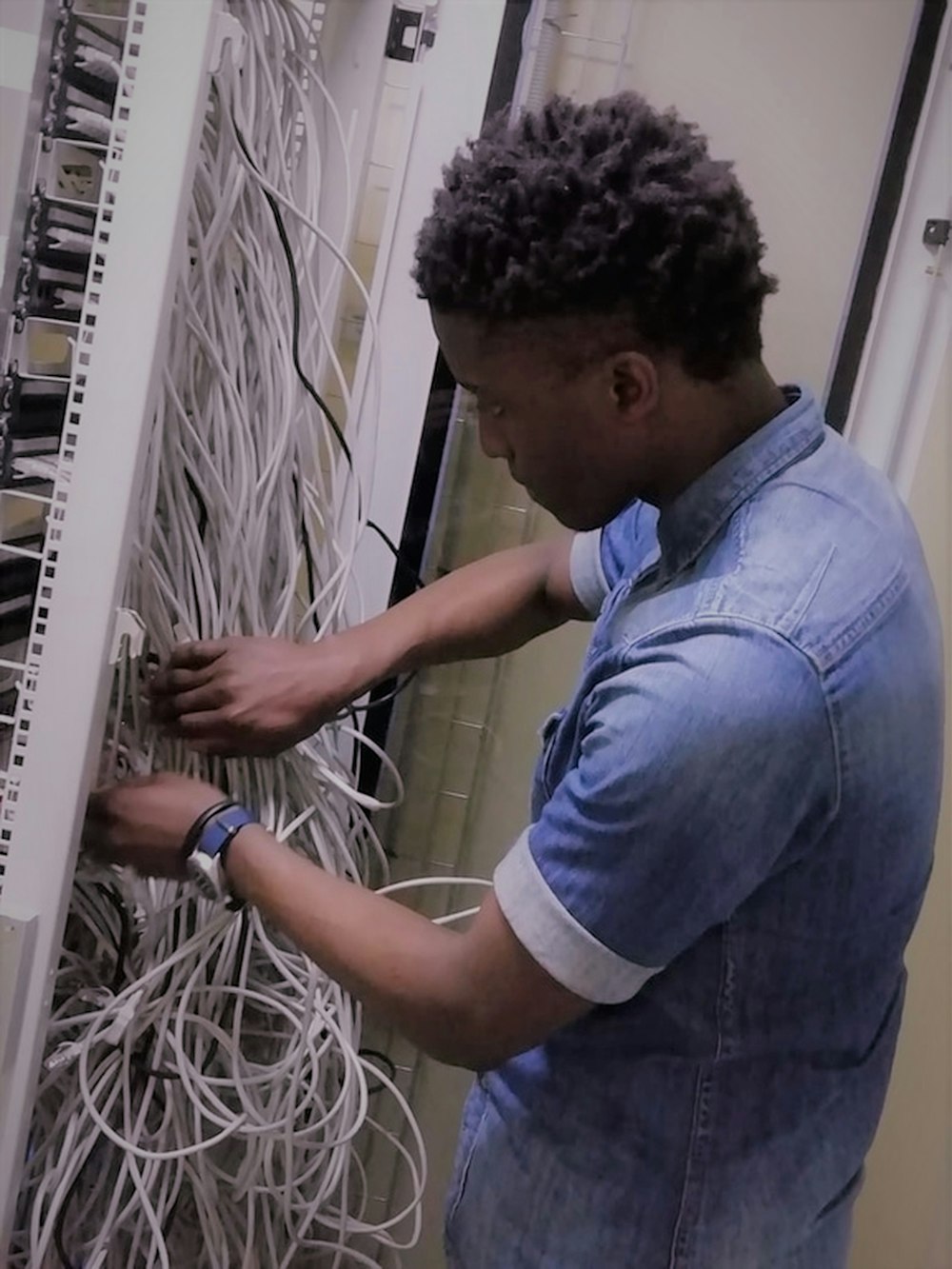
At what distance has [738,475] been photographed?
27.3 inches

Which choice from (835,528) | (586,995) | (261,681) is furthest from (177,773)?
(835,528)

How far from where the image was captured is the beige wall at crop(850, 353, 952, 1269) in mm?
1180

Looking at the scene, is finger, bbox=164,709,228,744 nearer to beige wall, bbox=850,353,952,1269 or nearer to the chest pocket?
the chest pocket

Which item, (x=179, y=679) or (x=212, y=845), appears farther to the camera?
(x=179, y=679)

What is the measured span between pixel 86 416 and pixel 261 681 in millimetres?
274

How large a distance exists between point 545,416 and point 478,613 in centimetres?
37

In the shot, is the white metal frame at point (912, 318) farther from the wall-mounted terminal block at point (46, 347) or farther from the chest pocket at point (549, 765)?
the wall-mounted terminal block at point (46, 347)

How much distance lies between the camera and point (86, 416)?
76cm

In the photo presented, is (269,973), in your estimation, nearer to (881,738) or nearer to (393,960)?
(393,960)

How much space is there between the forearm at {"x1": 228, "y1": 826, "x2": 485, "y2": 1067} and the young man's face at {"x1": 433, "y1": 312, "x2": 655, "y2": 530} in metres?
0.28

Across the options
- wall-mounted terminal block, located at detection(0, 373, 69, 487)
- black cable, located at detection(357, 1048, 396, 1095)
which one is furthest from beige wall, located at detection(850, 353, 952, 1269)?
wall-mounted terminal block, located at detection(0, 373, 69, 487)

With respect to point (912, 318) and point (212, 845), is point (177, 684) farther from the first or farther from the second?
point (912, 318)

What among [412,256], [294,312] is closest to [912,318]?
[412,256]

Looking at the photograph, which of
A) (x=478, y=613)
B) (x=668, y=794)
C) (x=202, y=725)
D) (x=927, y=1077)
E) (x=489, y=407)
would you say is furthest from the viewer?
A: (x=927, y=1077)
